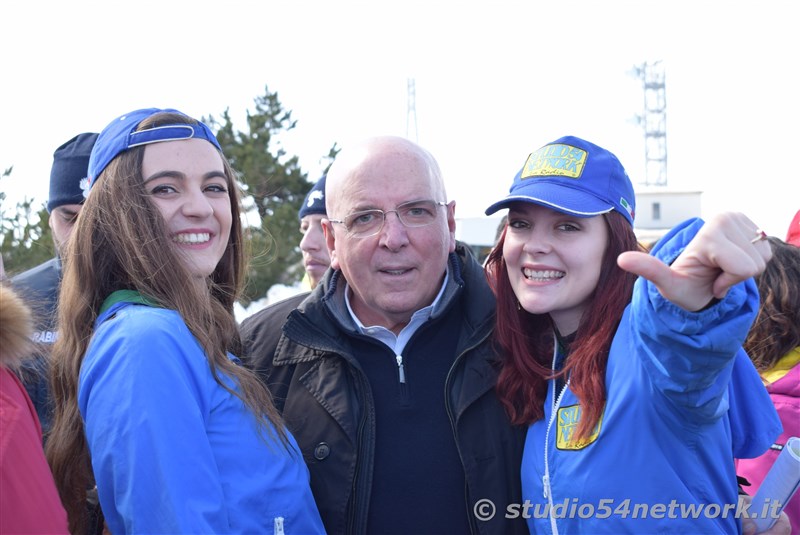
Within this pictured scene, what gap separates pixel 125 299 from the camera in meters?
2.23

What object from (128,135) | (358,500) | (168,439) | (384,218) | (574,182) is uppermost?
(128,135)

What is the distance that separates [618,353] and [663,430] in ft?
0.87

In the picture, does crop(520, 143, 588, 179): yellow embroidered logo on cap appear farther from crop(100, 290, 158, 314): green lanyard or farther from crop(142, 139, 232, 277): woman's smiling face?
→ crop(100, 290, 158, 314): green lanyard

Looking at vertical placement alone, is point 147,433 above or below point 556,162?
below

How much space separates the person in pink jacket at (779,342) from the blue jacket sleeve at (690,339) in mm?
1368

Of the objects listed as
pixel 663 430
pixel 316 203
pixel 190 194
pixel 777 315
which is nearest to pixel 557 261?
pixel 663 430

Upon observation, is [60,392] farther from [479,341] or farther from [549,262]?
[549,262]

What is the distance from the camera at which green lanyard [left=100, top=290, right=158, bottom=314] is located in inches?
87.7

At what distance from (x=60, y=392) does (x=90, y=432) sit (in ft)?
1.51

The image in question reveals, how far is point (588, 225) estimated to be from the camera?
2.53 meters

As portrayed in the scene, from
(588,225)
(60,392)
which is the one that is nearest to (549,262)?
(588,225)

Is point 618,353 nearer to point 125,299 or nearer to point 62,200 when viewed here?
point 125,299

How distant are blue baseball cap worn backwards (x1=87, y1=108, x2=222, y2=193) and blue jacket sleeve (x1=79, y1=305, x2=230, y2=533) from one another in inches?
25.8

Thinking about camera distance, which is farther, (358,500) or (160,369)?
(358,500)
